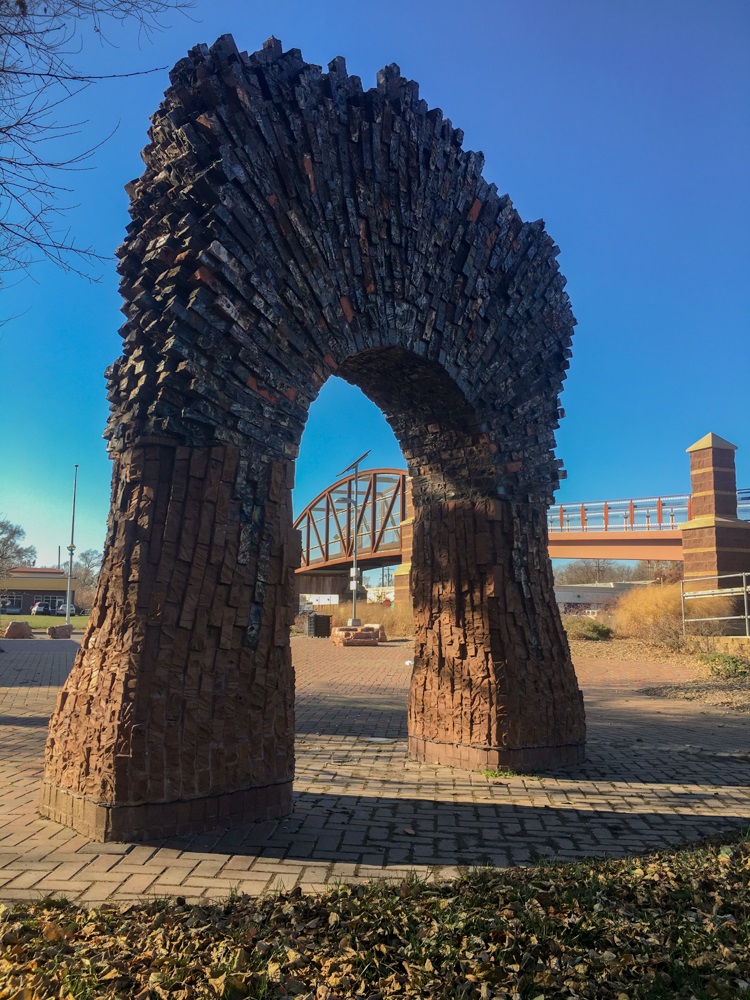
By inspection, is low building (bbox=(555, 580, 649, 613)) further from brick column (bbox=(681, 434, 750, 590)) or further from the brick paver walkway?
the brick paver walkway

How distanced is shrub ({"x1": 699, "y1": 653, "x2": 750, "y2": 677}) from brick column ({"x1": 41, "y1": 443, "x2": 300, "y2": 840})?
10.9m

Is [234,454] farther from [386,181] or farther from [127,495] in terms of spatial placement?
[386,181]

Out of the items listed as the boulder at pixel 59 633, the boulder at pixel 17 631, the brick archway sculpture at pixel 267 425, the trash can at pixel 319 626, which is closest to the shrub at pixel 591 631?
the trash can at pixel 319 626

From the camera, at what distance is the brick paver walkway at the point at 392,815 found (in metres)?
3.44

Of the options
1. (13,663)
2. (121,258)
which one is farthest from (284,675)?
(13,663)

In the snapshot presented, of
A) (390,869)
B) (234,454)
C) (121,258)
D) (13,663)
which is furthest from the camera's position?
(13,663)

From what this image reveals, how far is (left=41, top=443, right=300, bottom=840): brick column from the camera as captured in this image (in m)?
3.85

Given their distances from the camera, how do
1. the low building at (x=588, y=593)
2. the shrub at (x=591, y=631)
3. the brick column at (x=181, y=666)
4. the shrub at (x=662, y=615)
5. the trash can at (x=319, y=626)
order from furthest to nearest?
the low building at (x=588, y=593) < the trash can at (x=319, y=626) < the shrub at (x=591, y=631) < the shrub at (x=662, y=615) < the brick column at (x=181, y=666)

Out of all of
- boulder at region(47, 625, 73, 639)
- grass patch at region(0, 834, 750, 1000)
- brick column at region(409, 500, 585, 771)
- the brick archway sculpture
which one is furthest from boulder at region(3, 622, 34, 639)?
grass patch at region(0, 834, 750, 1000)

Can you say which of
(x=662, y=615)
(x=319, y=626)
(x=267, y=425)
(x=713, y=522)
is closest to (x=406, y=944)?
(x=267, y=425)

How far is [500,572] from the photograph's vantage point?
6.04 m

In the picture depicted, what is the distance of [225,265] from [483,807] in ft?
12.6

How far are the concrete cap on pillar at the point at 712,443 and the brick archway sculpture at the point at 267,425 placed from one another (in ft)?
49.2

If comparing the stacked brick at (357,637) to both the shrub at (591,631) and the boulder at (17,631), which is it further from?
the boulder at (17,631)
